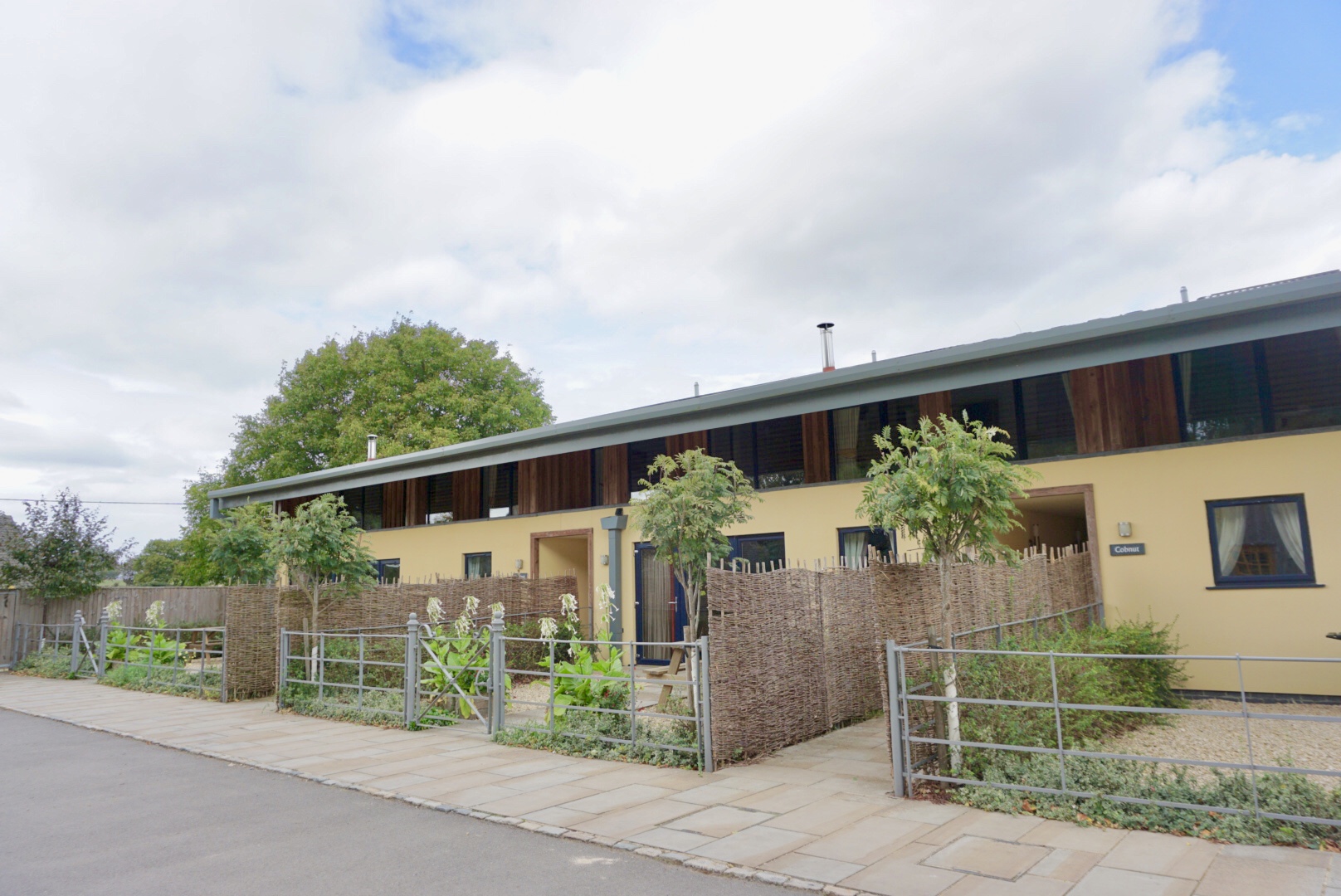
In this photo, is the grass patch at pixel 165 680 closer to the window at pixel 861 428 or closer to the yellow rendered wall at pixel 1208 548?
the window at pixel 861 428

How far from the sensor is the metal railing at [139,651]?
45.0 feet

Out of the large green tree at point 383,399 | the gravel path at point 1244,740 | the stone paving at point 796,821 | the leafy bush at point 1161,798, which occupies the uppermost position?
the large green tree at point 383,399

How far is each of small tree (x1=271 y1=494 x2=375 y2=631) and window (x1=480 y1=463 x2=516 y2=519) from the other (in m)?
4.41

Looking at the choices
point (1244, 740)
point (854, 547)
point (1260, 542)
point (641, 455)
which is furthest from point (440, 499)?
point (1244, 740)

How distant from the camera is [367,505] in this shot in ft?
68.6

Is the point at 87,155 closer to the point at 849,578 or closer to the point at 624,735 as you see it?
the point at 624,735

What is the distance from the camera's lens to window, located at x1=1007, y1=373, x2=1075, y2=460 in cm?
1090

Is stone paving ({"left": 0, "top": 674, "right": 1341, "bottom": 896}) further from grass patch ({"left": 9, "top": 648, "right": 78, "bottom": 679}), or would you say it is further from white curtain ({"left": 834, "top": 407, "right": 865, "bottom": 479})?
grass patch ({"left": 9, "top": 648, "right": 78, "bottom": 679})

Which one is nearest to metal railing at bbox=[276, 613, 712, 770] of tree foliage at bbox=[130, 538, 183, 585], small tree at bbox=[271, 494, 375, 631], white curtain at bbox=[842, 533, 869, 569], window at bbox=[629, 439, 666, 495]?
small tree at bbox=[271, 494, 375, 631]

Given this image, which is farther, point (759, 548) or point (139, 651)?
point (139, 651)

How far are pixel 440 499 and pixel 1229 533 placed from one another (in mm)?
14856

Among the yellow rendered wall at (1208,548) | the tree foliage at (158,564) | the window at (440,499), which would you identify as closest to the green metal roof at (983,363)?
the yellow rendered wall at (1208,548)

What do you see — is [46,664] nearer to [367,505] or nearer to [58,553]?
[58,553]

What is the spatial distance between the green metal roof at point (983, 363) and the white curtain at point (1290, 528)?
6.82 feet
